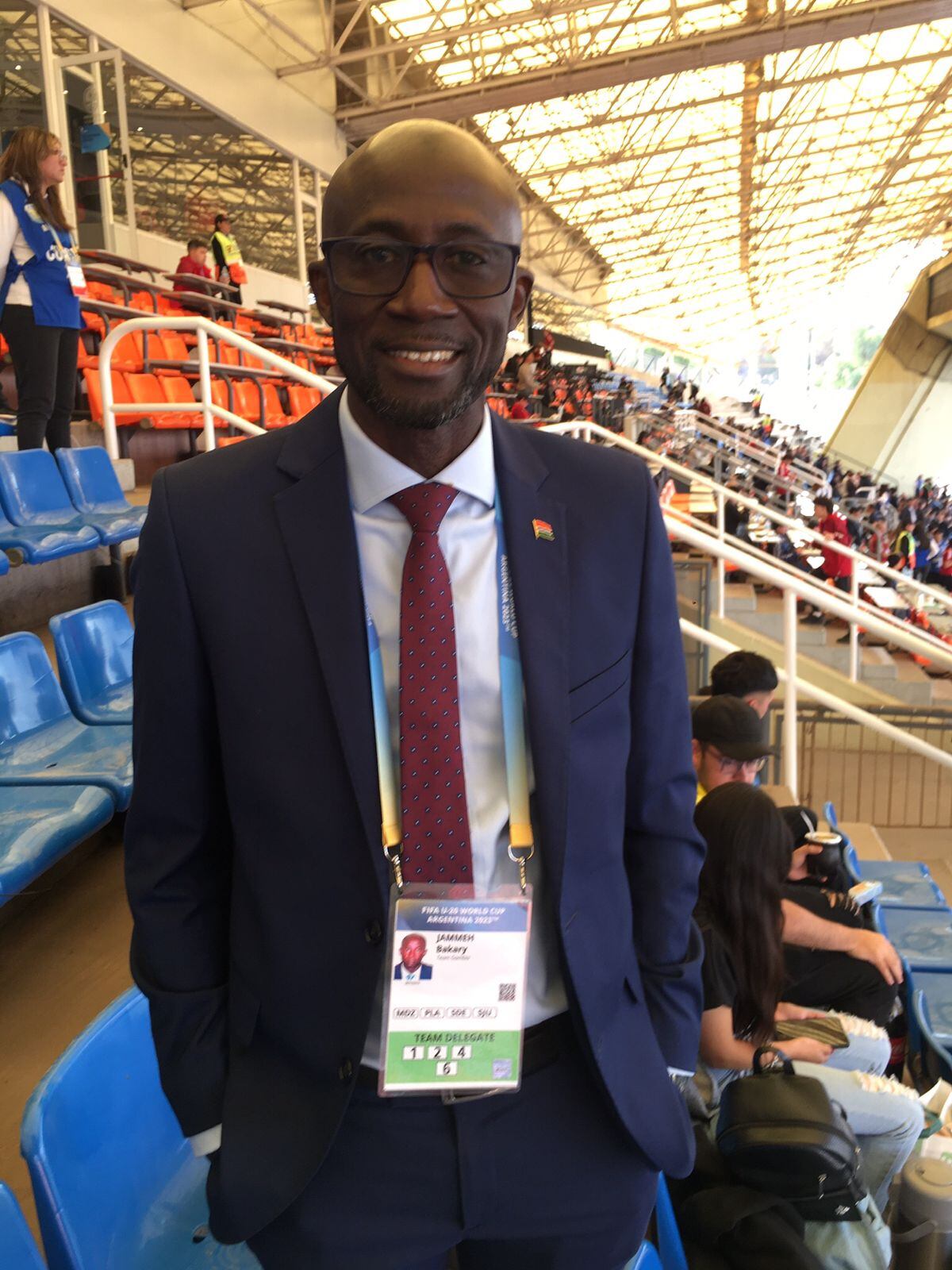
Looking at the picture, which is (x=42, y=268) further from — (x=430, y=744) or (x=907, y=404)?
(x=907, y=404)

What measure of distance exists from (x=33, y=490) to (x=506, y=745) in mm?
3196

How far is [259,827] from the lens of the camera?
909 millimetres

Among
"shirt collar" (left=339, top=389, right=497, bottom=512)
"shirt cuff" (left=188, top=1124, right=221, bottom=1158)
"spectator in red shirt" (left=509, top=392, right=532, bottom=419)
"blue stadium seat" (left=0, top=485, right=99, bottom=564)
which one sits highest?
"spectator in red shirt" (left=509, top=392, right=532, bottom=419)

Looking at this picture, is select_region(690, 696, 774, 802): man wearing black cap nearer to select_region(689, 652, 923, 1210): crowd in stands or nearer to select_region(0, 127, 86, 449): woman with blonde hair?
select_region(689, 652, 923, 1210): crowd in stands

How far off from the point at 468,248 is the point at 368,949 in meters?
0.60

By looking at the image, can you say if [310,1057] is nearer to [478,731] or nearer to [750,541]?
[478,731]

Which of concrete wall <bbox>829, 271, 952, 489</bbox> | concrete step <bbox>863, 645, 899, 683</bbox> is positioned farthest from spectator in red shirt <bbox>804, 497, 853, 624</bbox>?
concrete wall <bbox>829, 271, 952, 489</bbox>

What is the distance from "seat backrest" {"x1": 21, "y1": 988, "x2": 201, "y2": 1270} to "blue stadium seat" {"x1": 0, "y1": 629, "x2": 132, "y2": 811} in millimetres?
933

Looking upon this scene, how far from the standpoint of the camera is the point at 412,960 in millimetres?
905

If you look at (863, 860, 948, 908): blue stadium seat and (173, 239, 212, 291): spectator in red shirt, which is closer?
(863, 860, 948, 908): blue stadium seat

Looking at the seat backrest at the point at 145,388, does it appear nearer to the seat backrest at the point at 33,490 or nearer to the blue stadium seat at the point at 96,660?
the seat backrest at the point at 33,490

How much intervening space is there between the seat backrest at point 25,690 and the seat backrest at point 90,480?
1369 millimetres

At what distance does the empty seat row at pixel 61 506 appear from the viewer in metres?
3.22

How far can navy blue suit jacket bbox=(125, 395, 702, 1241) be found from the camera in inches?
35.0
